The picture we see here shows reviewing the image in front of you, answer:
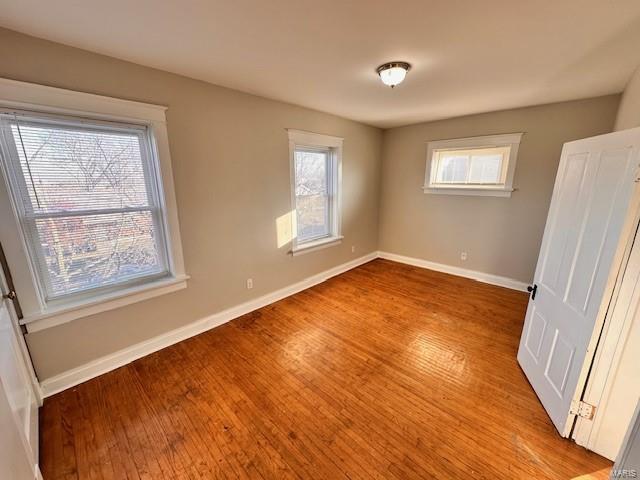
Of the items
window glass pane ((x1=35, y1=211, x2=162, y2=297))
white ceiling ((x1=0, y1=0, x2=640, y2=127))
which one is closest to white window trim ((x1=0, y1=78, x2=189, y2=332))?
window glass pane ((x1=35, y1=211, x2=162, y2=297))

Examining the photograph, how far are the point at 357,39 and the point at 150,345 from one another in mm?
3001

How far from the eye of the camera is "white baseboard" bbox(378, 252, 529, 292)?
3.60 m

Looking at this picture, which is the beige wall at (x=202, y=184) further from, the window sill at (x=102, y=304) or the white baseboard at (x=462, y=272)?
the white baseboard at (x=462, y=272)

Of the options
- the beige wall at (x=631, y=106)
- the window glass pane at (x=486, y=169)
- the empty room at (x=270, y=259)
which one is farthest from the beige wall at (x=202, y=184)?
the beige wall at (x=631, y=106)

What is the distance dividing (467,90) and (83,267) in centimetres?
385

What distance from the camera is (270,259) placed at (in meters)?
3.16

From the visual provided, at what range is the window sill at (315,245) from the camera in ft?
11.3

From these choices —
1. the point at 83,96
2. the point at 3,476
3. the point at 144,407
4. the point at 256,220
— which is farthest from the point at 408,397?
the point at 83,96

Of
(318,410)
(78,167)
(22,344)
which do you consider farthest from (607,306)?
(22,344)

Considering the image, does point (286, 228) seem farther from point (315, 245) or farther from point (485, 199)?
point (485, 199)

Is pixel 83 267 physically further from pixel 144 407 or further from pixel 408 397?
pixel 408 397

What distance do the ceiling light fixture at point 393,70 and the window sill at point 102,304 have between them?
2527 mm

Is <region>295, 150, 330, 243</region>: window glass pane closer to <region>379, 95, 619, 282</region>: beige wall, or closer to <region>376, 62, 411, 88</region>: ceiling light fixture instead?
<region>379, 95, 619, 282</region>: beige wall

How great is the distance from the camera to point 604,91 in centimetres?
257
